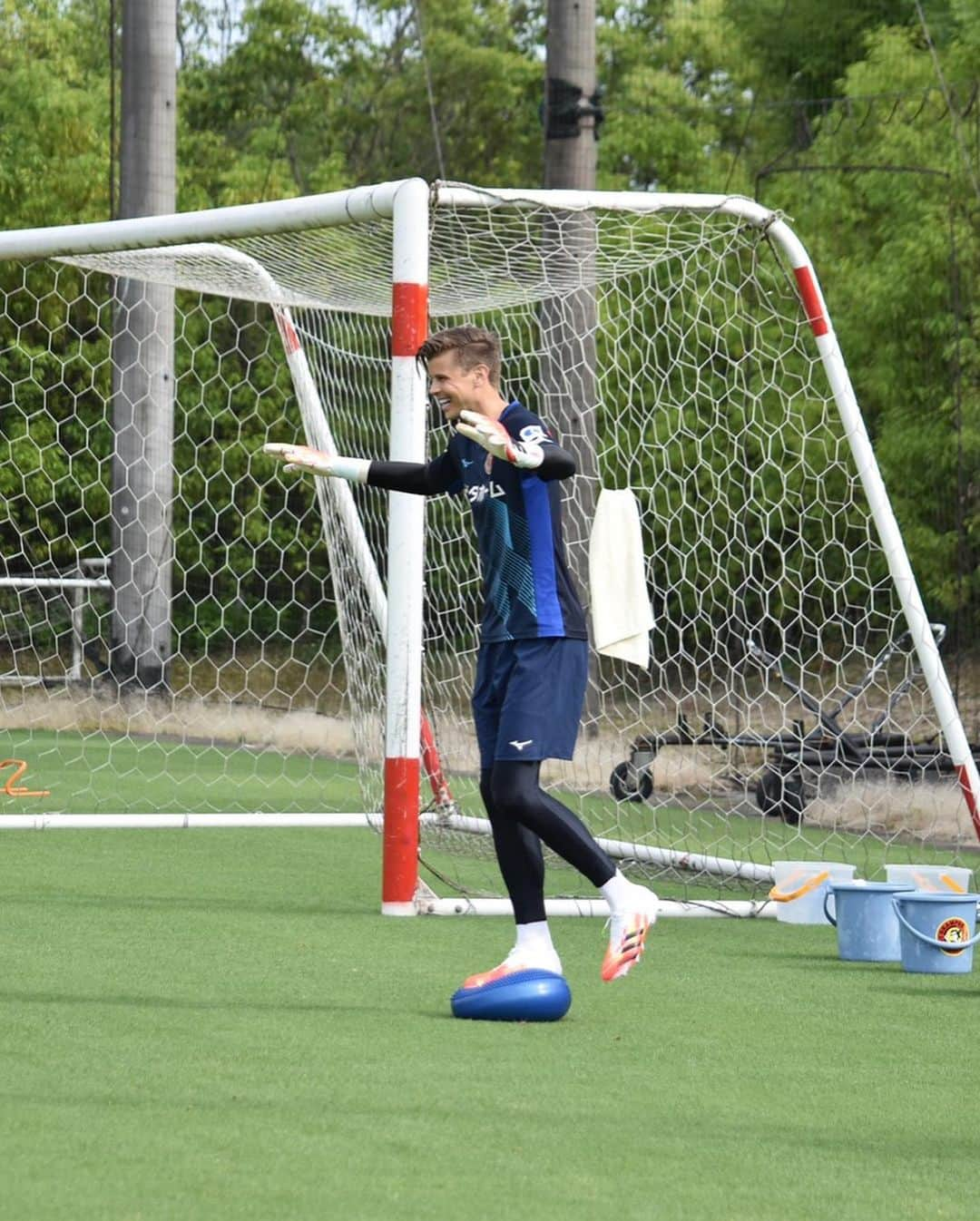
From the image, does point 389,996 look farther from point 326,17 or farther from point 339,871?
point 326,17

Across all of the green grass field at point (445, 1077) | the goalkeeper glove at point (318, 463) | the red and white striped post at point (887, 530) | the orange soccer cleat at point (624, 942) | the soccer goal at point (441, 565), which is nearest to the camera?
the green grass field at point (445, 1077)

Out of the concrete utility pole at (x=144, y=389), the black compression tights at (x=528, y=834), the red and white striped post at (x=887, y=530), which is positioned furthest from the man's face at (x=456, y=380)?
the concrete utility pole at (x=144, y=389)

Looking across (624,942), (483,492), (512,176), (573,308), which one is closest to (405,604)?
(483,492)

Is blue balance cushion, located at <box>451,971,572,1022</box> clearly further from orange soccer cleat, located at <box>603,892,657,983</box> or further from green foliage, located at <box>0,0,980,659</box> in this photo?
green foliage, located at <box>0,0,980,659</box>

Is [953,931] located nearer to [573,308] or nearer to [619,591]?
[619,591]

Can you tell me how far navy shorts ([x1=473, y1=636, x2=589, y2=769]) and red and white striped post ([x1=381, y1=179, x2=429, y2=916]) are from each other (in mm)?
1626

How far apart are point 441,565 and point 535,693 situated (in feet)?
15.1

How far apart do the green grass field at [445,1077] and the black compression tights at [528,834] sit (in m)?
0.34

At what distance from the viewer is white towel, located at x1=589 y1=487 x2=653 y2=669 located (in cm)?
684

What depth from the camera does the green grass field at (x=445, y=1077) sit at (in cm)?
329

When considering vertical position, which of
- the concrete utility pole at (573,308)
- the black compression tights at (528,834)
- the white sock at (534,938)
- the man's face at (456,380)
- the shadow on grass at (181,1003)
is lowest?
the shadow on grass at (181,1003)

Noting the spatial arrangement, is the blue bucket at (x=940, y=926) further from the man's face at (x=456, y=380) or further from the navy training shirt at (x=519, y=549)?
the man's face at (x=456, y=380)

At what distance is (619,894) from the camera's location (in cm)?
523

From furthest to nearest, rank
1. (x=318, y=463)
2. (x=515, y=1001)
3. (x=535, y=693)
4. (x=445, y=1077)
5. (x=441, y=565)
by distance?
(x=441, y=565), (x=318, y=463), (x=535, y=693), (x=515, y=1001), (x=445, y=1077)
